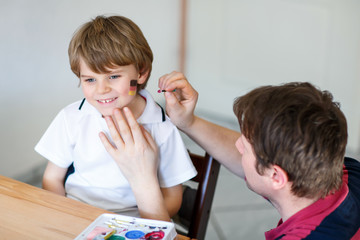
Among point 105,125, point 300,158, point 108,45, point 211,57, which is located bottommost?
point 211,57

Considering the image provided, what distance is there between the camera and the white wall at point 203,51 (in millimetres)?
2142

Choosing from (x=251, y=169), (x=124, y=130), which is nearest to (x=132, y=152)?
(x=124, y=130)

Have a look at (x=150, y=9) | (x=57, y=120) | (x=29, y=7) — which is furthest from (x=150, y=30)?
(x=57, y=120)

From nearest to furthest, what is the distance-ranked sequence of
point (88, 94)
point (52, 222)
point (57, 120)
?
1. point (52, 222)
2. point (88, 94)
3. point (57, 120)

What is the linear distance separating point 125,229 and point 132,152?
232 millimetres

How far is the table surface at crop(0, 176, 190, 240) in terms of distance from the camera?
91 centimetres

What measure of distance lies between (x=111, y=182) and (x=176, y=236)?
39cm

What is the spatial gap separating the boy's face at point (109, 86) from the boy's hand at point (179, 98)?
0.09 metres

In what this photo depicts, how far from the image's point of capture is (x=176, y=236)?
91cm

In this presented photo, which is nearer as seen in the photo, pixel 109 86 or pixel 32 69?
pixel 109 86

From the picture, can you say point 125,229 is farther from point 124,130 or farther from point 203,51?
point 203,51

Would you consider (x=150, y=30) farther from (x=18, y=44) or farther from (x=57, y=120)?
(x=57, y=120)

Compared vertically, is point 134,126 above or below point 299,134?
below

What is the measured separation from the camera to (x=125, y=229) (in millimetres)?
896
